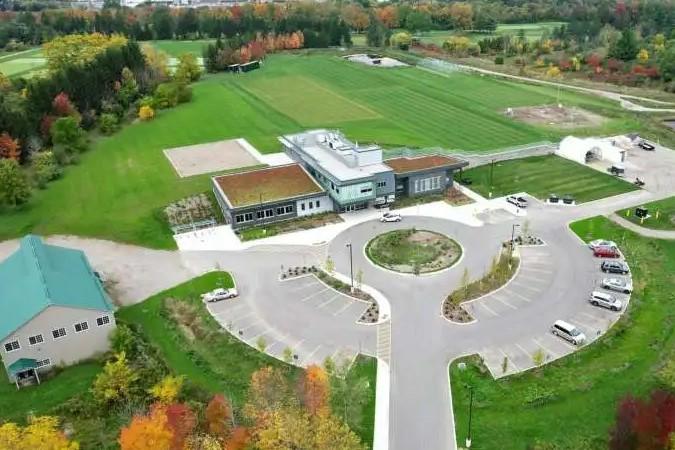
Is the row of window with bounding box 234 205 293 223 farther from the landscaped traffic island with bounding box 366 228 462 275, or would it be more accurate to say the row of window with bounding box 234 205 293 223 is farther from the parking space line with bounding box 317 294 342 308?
the parking space line with bounding box 317 294 342 308

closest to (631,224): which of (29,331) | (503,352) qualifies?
(503,352)

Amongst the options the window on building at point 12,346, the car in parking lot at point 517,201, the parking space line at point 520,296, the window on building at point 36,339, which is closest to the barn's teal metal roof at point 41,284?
the window on building at point 12,346

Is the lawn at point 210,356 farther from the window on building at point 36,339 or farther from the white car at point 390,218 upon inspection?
the white car at point 390,218

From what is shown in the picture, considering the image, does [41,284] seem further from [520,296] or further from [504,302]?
[520,296]

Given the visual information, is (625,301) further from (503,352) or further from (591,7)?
(591,7)

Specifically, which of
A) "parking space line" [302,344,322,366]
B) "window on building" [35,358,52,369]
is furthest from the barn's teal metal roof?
"parking space line" [302,344,322,366]

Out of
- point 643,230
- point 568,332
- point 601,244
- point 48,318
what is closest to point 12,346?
point 48,318
